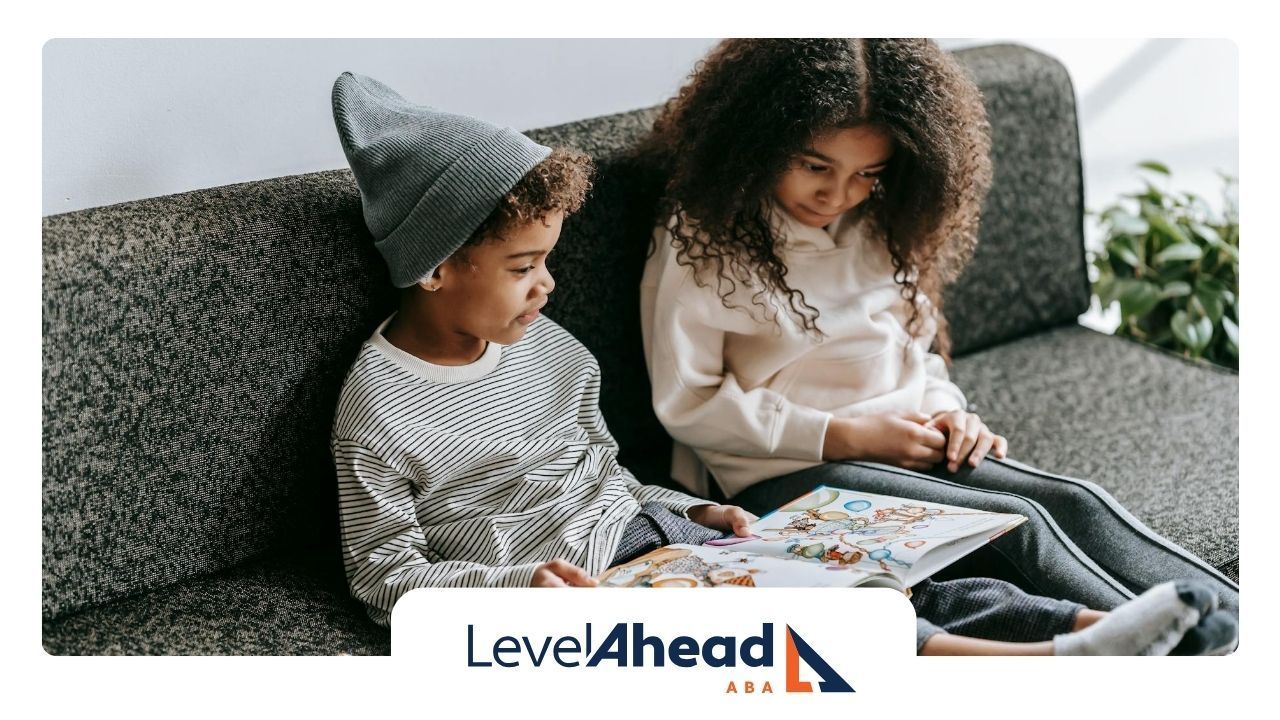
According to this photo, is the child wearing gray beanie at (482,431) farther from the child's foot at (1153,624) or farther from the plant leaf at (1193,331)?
the plant leaf at (1193,331)

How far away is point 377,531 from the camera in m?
0.95

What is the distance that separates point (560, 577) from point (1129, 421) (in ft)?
2.24

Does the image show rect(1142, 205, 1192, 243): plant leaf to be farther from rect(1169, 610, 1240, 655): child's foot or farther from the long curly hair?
rect(1169, 610, 1240, 655): child's foot

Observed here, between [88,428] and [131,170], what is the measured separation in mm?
227

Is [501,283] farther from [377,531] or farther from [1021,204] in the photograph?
[1021,204]

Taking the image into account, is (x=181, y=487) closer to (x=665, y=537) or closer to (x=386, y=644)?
(x=386, y=644)

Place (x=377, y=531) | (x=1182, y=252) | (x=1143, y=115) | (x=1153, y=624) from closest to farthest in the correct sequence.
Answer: (x=1153, y=624) → (x=377, y=531) → (x=1182, y=252) → (x=1143, y=115)

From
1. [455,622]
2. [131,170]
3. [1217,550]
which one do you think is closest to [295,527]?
[455,622]

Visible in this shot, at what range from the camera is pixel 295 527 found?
40.6 inches

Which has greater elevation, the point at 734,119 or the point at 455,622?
the point at 734,119

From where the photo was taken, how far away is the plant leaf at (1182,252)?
4.59 ft

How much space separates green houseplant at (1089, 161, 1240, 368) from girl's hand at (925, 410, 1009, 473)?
414mm

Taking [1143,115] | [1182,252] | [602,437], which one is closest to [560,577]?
[602,437]

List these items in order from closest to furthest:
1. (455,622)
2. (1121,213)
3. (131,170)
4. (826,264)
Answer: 1. (455,622)
2. (131,170)
3. (826,264)
4. (1121,213)
